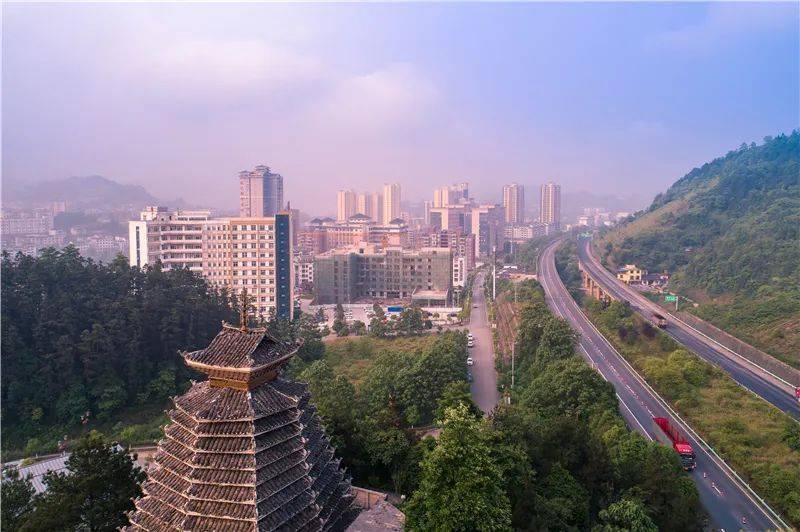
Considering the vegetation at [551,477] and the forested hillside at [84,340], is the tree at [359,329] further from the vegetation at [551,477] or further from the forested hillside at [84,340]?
the vegetation at [551,477]

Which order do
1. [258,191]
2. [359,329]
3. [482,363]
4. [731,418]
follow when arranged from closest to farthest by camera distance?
1. [731,418]
2. [482,363]
3. [359,329]
4. [258,191]

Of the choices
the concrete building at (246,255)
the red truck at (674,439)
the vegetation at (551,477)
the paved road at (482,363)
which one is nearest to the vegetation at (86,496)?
the vegetation at (551,477)

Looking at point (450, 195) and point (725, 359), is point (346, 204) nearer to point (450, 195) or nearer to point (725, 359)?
point (450, 195)

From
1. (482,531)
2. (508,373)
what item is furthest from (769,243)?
(482,531)

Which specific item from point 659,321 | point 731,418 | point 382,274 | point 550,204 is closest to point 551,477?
point 731,418

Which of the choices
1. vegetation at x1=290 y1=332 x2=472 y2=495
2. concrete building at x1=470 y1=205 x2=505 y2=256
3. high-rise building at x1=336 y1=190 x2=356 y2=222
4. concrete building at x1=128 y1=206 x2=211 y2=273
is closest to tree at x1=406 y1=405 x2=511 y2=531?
vegetation at x1=290 y1=332 x2=472 y2=495

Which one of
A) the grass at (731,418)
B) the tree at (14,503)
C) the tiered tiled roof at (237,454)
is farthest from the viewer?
the grass at (731,418)
